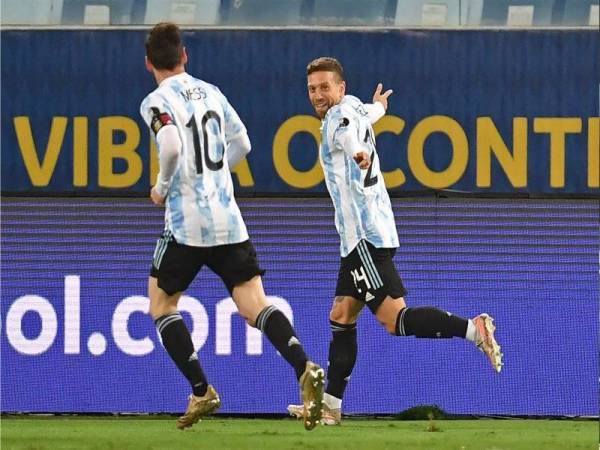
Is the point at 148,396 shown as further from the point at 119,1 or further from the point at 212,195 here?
the point at 212,195

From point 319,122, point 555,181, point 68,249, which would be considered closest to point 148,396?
point 68,249

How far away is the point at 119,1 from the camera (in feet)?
A: 39.2

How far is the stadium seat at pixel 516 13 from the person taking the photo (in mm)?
11852

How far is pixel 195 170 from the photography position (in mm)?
8391

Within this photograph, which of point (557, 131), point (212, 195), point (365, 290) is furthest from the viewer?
point (557, 131)

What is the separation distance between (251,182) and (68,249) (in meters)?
1.39

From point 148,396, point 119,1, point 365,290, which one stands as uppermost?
point 119,1

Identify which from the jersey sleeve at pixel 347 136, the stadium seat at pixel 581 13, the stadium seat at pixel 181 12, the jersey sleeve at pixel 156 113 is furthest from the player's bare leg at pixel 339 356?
the stadium seat at pixel 581 13

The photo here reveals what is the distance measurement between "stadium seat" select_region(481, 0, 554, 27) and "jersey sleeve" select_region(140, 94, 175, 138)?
4121mm

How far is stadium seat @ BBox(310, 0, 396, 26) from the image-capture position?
39.1 feet

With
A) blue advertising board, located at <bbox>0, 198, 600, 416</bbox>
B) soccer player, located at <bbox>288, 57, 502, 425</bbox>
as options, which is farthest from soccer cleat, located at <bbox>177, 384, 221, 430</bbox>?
blue advertising board, located at <bbox>0, 198, 600, 416</bbox>

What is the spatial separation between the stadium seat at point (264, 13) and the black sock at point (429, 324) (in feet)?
10.5

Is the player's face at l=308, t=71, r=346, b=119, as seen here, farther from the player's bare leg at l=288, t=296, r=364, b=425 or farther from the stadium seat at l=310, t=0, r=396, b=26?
the stadium seat at l=310, t=0, r=396, b=26

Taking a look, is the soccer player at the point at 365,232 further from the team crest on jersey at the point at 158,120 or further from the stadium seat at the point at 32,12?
the stadium seat at the point at 32,12
